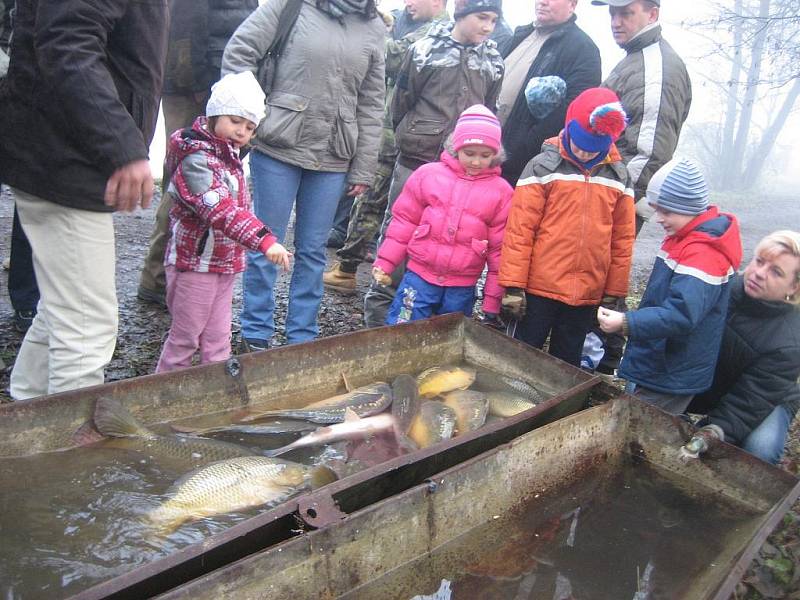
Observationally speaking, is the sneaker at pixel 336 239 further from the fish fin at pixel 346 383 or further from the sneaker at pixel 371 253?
the fish fin at pixel 346 383

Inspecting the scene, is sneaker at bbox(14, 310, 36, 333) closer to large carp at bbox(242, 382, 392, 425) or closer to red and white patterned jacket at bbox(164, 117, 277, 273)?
red and white patterned jacket at bbox(164, 117, 277, 273)

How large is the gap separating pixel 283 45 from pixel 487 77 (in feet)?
5.80

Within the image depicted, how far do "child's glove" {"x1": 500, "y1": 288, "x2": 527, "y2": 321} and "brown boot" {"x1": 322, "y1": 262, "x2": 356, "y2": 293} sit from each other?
2.87 m

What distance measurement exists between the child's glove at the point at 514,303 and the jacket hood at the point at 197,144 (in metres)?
1.97

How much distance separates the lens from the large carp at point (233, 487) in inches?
103

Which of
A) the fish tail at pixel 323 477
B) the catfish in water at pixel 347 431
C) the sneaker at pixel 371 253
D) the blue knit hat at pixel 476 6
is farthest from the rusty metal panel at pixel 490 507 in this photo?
the sneaker at pixel 371 253

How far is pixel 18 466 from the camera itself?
2.71 meters

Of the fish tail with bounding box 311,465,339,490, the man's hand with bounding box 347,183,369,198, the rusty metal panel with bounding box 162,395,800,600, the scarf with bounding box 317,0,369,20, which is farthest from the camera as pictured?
the man's hand with bounding box 347,183,369,198

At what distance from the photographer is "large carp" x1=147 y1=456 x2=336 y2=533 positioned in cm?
262

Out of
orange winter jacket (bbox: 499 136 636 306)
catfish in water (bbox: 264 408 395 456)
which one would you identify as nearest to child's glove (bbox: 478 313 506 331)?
orange winter jacket (bbox: 499 136 636 306)

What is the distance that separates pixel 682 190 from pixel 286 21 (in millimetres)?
2726

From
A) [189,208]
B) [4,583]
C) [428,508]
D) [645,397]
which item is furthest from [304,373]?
[645,397]

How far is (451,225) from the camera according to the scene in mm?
4402

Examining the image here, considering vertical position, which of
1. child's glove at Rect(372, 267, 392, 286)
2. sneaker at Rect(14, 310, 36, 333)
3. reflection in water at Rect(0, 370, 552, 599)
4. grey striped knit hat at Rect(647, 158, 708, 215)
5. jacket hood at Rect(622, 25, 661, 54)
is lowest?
sneaker at Rect(14, 310, 36, 333)
